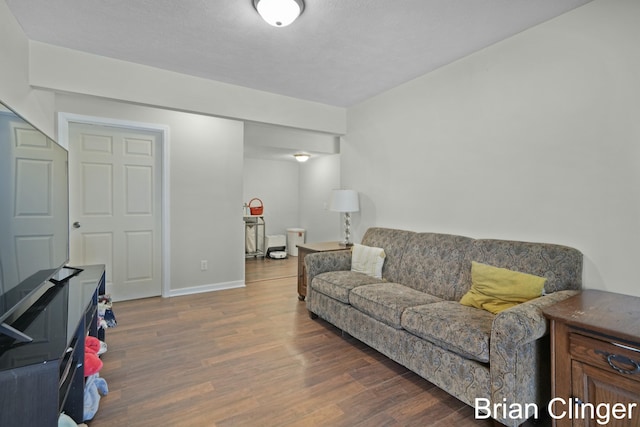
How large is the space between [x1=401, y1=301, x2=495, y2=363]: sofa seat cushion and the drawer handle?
1.54 feet

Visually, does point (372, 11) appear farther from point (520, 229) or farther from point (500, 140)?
point (520, 229)

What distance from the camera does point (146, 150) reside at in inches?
148

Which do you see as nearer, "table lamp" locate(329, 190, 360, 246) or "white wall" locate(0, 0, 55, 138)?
"white wall" locate(0, 0, 55, 138)

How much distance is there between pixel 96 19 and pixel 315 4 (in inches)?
59.3

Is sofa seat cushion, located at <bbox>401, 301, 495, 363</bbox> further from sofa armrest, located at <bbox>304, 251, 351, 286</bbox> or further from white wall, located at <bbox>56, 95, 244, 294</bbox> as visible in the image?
white wall, located at <bbox>56, 95, 244, 294</bbox>

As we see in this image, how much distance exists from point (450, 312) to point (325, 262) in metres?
1.42

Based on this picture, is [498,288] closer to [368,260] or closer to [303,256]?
[368,260]

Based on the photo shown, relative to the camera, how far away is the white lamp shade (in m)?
3.74

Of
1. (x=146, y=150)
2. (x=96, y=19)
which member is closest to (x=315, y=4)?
(x=96, y=19)

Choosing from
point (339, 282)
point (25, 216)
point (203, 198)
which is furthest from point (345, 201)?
point (25, 216)

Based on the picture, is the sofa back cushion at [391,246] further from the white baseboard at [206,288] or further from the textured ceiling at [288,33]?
the white baseboard at [206,288]

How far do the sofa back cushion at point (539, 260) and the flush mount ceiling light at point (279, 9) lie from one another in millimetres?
2084

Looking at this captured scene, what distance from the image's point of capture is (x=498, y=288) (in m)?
2.06

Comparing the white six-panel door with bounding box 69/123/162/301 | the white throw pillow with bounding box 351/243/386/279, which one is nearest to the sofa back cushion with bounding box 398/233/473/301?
the white throw pillow with bounding box 351/243/386/279
